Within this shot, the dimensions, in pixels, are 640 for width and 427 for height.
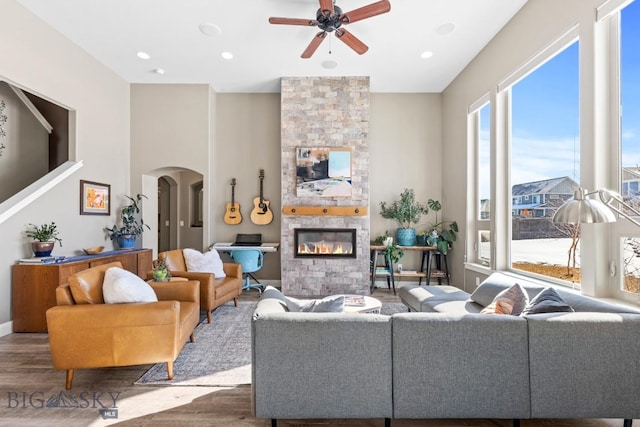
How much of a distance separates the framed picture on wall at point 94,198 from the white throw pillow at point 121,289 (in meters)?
2.52

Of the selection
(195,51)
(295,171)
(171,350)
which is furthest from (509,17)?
(171,350)

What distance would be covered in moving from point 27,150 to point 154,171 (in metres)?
1.65

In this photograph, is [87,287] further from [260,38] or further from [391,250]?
[391,250]

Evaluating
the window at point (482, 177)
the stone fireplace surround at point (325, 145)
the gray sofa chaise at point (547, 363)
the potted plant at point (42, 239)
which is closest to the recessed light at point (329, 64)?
the stone fireplace surround at point (325, 145)

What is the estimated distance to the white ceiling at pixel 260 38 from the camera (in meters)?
3.58

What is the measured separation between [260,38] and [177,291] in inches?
124

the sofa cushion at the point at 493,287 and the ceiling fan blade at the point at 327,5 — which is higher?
the ceiling fan blade at the point at 327,5

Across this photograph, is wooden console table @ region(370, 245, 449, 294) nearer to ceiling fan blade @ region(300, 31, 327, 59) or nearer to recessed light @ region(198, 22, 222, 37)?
ceiling fan blade @ region(300, 31, 327, 59)

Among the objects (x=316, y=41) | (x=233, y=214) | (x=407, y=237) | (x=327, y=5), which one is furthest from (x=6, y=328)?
(x=407, y=237)

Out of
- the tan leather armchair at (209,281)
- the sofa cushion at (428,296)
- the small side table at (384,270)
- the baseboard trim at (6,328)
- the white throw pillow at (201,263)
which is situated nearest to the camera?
the sofa cushion at (428,296)

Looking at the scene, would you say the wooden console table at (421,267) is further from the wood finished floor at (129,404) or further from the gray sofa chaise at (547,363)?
the gray sofa chaise at (547,363)

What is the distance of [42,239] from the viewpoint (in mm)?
3711

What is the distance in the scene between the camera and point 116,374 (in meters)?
2.59

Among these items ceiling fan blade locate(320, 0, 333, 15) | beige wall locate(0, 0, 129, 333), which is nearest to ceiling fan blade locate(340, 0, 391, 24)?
ceiling fan blade locate(320, 0, 333, 15)
